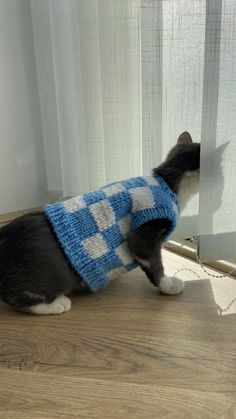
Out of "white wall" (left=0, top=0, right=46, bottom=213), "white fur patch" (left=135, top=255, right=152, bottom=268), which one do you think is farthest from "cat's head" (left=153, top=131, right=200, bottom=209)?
"white wall" (left=0, top=0, right=46, bottom=213)

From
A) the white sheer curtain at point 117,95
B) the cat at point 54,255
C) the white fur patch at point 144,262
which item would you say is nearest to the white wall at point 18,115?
the white sheer curtain at point 117,95

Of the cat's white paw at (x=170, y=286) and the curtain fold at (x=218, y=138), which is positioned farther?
the cat's white paw at (x=170, y=286)

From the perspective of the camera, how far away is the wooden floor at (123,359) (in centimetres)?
57

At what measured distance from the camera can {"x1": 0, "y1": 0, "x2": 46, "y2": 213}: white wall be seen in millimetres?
1340

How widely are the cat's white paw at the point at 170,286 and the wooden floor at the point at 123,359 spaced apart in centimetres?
1

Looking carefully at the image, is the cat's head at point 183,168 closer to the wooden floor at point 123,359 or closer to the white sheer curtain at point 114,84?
the white sheer curtain at point 114,84

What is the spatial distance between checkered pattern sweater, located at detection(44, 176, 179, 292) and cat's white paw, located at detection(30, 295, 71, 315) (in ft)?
0.22

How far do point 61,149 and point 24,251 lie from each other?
62cm

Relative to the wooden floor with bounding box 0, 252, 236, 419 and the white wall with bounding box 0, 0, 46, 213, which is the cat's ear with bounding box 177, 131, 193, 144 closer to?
the wooden floor with bounding box 0, 252, 236, 419

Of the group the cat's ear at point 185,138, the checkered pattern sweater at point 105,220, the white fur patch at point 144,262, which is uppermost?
the cat's ear at point 185,138

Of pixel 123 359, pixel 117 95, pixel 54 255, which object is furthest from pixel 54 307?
pixel 117 95

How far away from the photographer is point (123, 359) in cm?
67

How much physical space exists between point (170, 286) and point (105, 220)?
0.21m

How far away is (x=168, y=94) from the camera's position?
95 cm
